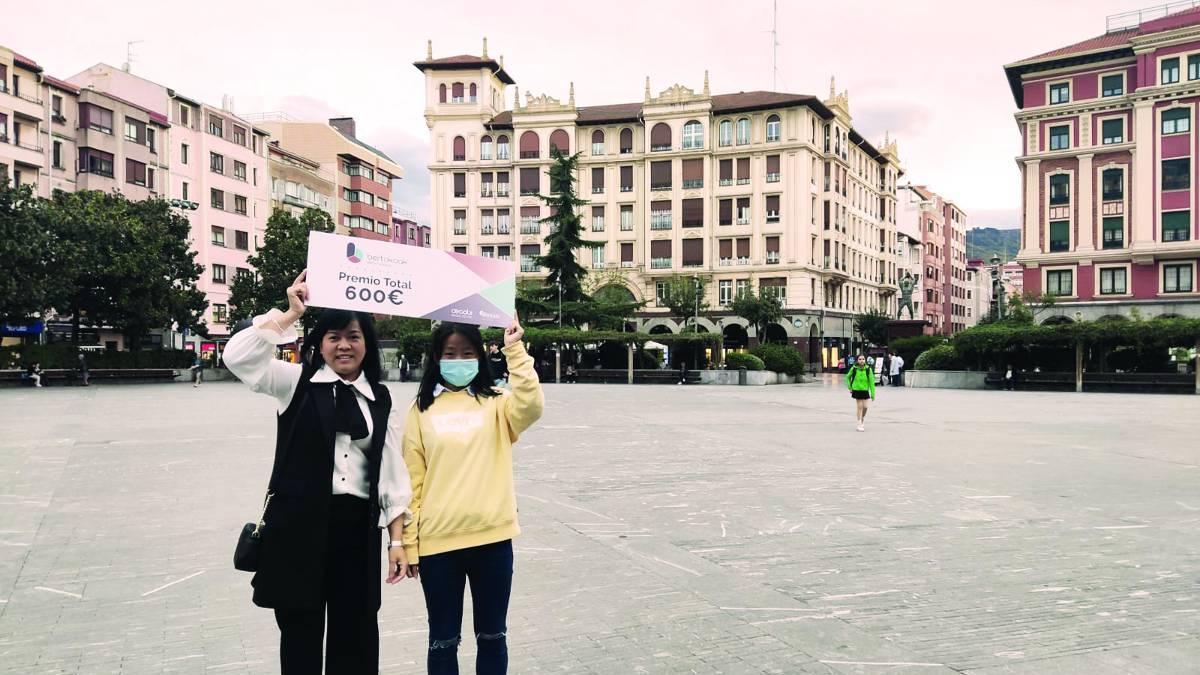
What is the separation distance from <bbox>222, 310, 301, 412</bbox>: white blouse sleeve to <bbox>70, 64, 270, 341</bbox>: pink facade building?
5767 centimetres

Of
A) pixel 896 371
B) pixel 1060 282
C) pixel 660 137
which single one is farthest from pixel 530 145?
pixel 1060 282

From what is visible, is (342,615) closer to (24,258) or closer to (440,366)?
(440,366)

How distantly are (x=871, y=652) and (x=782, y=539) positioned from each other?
2831mm

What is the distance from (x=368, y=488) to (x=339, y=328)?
2.18 feet

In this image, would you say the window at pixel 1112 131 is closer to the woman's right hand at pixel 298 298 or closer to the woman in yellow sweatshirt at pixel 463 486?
the woman in yellow sweatshirt at pixel 463 486

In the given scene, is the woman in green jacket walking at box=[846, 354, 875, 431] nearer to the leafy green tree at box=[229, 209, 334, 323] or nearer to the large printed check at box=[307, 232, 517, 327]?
the large printed check at box=[307, 232, 517, 327]

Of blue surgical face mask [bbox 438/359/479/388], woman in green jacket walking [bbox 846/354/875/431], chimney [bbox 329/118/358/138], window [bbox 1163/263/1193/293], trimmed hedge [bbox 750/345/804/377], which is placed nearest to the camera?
blue surgical face mask [bbox 438/359/479/388]

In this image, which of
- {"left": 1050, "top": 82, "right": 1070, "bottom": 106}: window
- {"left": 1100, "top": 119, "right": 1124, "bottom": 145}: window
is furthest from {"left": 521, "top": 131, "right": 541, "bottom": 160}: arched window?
{"left": 1100, "top": 119, "right": 1124, "bottom": 145}: window

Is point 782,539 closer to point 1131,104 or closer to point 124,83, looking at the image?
point 1131,104

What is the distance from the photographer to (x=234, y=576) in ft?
20.9

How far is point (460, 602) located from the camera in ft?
11.8

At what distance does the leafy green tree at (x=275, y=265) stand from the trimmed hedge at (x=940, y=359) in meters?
32.7

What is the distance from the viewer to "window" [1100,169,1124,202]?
5297 cm

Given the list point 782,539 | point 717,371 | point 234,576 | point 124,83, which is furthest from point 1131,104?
point 124,83
